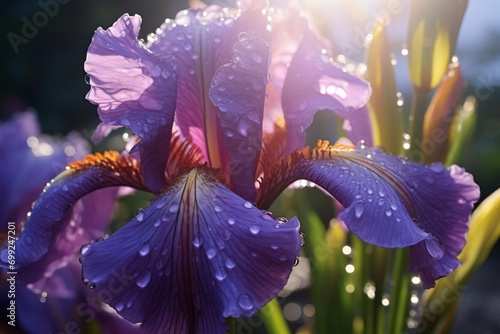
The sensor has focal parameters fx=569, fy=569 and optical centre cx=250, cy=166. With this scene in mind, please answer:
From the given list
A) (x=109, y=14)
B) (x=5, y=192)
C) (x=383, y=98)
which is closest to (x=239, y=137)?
(x=383, y=98)

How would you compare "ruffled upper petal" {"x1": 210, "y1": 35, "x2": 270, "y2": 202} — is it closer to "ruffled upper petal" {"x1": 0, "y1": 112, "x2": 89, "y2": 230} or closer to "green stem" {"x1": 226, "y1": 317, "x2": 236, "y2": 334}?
"green stem" {"x1": 226, "y1": 317, "x2": 236, "y2": 334}

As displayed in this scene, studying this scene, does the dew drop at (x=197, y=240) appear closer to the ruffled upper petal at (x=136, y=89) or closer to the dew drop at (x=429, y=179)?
the ruffled upper petal at (x=136, y=89)

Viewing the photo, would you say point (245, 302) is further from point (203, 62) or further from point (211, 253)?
point (203, 62)

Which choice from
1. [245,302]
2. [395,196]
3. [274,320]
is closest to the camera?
[245,302]

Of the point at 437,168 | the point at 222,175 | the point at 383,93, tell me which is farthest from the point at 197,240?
the point at 383,93

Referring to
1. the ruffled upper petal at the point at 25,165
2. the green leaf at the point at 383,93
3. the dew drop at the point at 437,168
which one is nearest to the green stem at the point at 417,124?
the green leaf at the point at 383,93

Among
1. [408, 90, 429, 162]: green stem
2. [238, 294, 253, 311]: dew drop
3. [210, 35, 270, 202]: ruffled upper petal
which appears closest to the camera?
[238, 294, 253, 311]: dew drop

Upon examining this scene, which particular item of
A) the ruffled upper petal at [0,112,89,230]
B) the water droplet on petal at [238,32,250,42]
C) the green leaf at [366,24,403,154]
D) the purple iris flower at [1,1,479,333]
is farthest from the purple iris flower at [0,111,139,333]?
the green leaf at [366,24,403,154]
